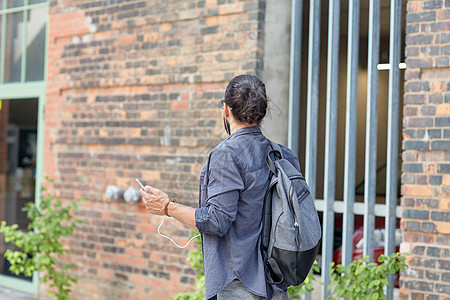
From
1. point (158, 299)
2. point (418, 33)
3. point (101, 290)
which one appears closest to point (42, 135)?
point (101, 290)

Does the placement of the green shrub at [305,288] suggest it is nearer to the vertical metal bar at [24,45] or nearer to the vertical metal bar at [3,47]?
the vertical metal bar at [24,45]

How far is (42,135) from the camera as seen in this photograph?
734cm

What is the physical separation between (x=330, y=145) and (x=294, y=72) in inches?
29.1

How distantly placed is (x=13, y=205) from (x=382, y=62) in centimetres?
472

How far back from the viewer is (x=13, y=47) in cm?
773

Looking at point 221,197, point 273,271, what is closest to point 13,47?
point 221,197

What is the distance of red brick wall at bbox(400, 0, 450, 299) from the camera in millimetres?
4551

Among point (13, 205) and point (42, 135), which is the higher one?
point (42, 135)

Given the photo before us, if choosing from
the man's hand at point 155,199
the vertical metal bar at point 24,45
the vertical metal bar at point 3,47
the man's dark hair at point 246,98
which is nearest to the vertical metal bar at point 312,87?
the man's dark hair at point 246,98

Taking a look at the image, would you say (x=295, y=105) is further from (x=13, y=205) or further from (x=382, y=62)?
(x=13, y=205)

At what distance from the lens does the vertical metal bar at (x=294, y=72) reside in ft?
18.3

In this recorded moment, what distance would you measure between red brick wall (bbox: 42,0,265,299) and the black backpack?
2.55m

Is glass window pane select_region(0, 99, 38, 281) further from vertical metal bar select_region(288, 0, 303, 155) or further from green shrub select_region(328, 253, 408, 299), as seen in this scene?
green shrub select_region(328, 253, 408, 299)

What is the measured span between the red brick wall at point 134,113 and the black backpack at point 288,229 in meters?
2.55
